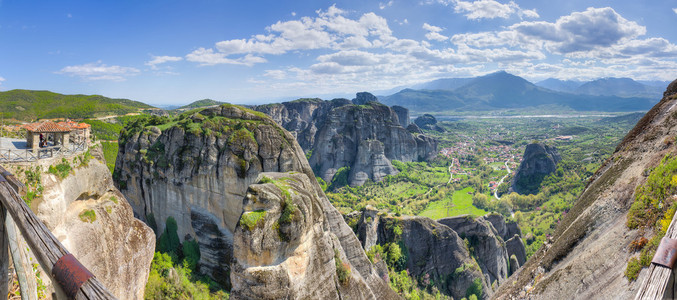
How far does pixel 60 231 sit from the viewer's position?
13664mm

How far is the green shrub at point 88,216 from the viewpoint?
49.8 feet

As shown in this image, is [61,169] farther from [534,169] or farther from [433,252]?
[534,169]

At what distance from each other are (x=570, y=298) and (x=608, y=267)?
4.71 ft

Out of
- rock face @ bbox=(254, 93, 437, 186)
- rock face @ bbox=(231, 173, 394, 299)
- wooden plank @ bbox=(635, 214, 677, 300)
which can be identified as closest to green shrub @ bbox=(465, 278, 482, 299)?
rock face @ bbox=(231, 173, 394, 299)

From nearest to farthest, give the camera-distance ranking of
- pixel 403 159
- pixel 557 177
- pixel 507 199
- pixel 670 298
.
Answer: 1. pixel 670 298
2. pixel 507 199
3. pixel 557 177
4. pixel 403 159

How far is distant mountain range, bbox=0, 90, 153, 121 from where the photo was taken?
186 feet

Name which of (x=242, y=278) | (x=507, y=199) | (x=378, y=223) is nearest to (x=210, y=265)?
(x=242, y=278)

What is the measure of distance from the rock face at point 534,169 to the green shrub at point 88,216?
86911 mm

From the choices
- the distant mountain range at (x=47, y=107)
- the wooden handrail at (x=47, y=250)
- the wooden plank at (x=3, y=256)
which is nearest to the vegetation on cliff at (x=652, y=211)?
the wooden handrail at (x=47, y=250)

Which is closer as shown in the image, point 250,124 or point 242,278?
point 242,278

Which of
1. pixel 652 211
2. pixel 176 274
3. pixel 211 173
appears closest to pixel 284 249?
pixel 176 274

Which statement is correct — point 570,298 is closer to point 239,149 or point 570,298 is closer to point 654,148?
point 654,148

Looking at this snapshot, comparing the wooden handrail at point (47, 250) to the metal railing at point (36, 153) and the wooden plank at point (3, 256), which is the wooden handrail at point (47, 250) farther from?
the metal railing at point (36, 153)

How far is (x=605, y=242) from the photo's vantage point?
10.2 meters
